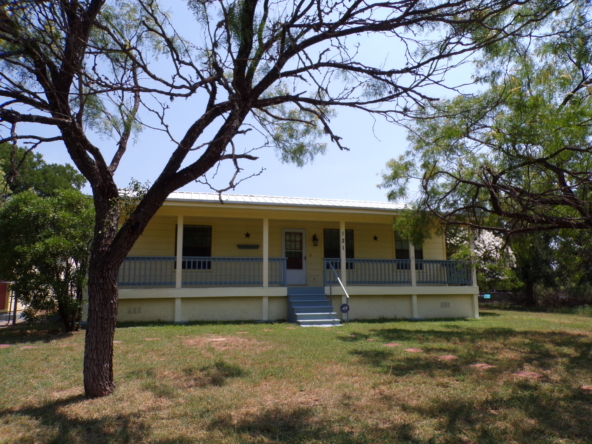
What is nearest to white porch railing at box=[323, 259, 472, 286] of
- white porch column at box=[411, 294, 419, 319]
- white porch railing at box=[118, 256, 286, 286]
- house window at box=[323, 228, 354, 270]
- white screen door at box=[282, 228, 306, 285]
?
white porch column at box=[411, 294, 419, 319]

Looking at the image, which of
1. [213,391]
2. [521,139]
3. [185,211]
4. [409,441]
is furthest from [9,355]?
[521,139]

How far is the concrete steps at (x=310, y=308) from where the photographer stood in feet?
37.8

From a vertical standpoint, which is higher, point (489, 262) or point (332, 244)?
point (332, 244)

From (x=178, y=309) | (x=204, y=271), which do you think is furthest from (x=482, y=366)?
(x=204, y=271)

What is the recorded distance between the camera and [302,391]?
17.6 feet

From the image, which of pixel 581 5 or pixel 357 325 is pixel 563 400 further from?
pixel 357 325

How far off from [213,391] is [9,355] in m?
4.34

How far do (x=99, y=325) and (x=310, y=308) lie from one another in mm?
7688

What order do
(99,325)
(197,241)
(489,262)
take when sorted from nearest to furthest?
(99,325) → (197,241) → (489,262)

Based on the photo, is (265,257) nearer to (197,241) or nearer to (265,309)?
(265,309)

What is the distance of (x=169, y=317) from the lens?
1202cm

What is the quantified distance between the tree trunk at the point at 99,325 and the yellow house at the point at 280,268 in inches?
257

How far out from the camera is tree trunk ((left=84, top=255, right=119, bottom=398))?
495 cm

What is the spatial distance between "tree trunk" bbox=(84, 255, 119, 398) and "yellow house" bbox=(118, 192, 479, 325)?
21.4 feet
